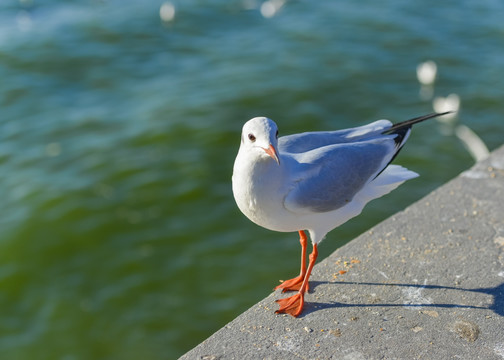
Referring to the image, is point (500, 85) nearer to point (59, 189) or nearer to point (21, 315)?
point (59, 189)

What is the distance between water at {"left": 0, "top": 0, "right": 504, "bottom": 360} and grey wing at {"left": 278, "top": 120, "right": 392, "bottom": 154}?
3.04m

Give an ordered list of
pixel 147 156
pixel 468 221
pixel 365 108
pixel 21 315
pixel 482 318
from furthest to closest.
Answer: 1. pixel 365 108
2. pixel 147 156
3. pixel 21 315
4. pixel 468 221
5. pixel 482 318

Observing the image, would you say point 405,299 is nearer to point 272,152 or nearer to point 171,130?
point 272,152

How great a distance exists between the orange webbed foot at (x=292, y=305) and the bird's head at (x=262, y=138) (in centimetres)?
95

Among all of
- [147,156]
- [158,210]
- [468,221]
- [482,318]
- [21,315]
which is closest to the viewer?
[482,318]

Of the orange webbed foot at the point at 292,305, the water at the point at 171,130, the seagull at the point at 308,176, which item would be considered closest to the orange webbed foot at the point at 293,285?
the seagull at the point at 308,176

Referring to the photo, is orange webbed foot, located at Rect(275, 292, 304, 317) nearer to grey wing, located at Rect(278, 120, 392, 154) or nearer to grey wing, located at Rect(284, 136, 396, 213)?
grey wing, located at Rect(284, 136, 396, 213)

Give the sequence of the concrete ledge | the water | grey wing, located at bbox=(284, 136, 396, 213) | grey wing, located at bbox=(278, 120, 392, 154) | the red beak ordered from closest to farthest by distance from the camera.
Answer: the red beak, the concrete ledge, grey wing, located at bbox=(284, 136, 396, 213), grey wing, located at bbox=(278, 120, 392, 154), the water

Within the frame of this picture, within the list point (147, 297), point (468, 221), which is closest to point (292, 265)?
point (147, 297)

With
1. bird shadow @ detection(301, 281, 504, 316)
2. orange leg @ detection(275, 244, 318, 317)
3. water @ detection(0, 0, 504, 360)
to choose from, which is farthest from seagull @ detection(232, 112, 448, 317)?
water @ detection(0, 0, 504, 360)

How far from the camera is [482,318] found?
10.7ft

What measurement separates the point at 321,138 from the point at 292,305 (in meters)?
1.10

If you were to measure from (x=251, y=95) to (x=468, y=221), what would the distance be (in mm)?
6044

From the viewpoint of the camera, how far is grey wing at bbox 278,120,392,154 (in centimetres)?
366
